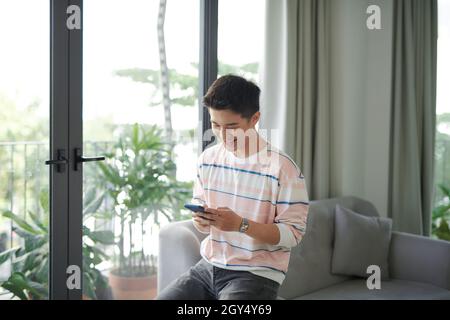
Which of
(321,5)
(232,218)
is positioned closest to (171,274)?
(232,218)

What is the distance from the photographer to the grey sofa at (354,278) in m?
2.48

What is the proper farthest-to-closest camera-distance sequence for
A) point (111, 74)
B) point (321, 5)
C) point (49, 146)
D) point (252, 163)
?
point (321, 5) → point (111, 74) → point (49, 146) → point (252, 163)

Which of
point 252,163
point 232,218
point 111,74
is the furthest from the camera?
point 111,74

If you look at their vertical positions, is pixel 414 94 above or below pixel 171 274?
above

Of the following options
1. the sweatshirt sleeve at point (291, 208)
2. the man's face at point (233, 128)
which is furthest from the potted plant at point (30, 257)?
the sweatshirt sleeve at point (291, 208)

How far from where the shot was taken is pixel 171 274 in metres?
2.13

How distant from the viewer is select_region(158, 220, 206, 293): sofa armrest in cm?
209

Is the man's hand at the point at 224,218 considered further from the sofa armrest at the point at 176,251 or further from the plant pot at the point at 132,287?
the plant pot at the point at 132,287

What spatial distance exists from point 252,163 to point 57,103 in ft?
3.03

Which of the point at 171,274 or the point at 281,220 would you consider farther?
the point at 171,274

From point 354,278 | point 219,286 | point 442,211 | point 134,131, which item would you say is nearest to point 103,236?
point 134,131
